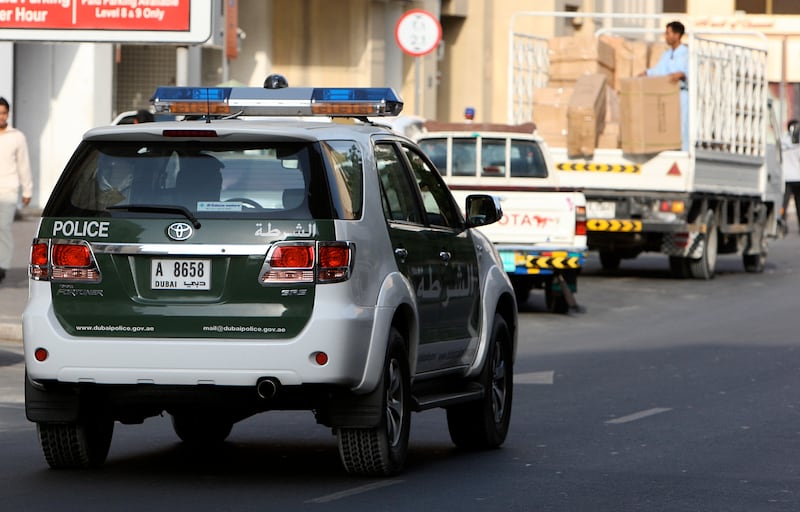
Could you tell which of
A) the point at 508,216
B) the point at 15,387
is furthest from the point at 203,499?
the point at 508,216

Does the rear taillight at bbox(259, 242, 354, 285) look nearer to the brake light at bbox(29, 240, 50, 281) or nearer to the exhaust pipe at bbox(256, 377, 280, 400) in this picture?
the exhaust pipe at bbox(256, 377, 280, 400)

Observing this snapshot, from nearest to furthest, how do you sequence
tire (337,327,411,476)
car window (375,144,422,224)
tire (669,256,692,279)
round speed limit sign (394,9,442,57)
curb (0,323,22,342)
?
1. tire (337,327,411,476)
2. car window (375,144,422,224)
3. curb (0,323,22,342)
4. tire (669,256,692,279)
5. round speed limit sign (394,9,442,57)

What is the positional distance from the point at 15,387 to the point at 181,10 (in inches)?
233

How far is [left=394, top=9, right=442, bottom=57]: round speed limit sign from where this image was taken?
26.8 metres

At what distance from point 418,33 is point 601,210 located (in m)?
3.76

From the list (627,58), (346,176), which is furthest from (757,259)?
(346,176)

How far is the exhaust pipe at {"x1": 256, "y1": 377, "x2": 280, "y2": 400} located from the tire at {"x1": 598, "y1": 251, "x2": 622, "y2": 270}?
19.4 metres

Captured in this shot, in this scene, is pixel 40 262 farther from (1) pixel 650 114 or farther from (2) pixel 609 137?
(2) pixel 609 137

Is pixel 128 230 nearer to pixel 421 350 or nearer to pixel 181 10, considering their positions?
pixel 421 350

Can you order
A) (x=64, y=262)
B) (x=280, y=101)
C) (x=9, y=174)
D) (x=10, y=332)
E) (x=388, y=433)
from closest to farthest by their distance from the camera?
(x=64, y=262)
(x=388, y=433)
(x=280, y=101)
(x=10, y=332)
(x=9, y=174)

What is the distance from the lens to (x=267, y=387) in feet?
28.0

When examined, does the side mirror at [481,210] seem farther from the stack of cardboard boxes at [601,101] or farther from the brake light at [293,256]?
the stack of cardboard boxes at [601,101]

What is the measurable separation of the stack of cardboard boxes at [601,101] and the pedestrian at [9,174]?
827cm

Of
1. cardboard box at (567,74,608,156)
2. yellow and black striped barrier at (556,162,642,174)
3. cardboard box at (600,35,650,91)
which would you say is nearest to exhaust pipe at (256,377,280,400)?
cardboard box at (567,74,608,156)
